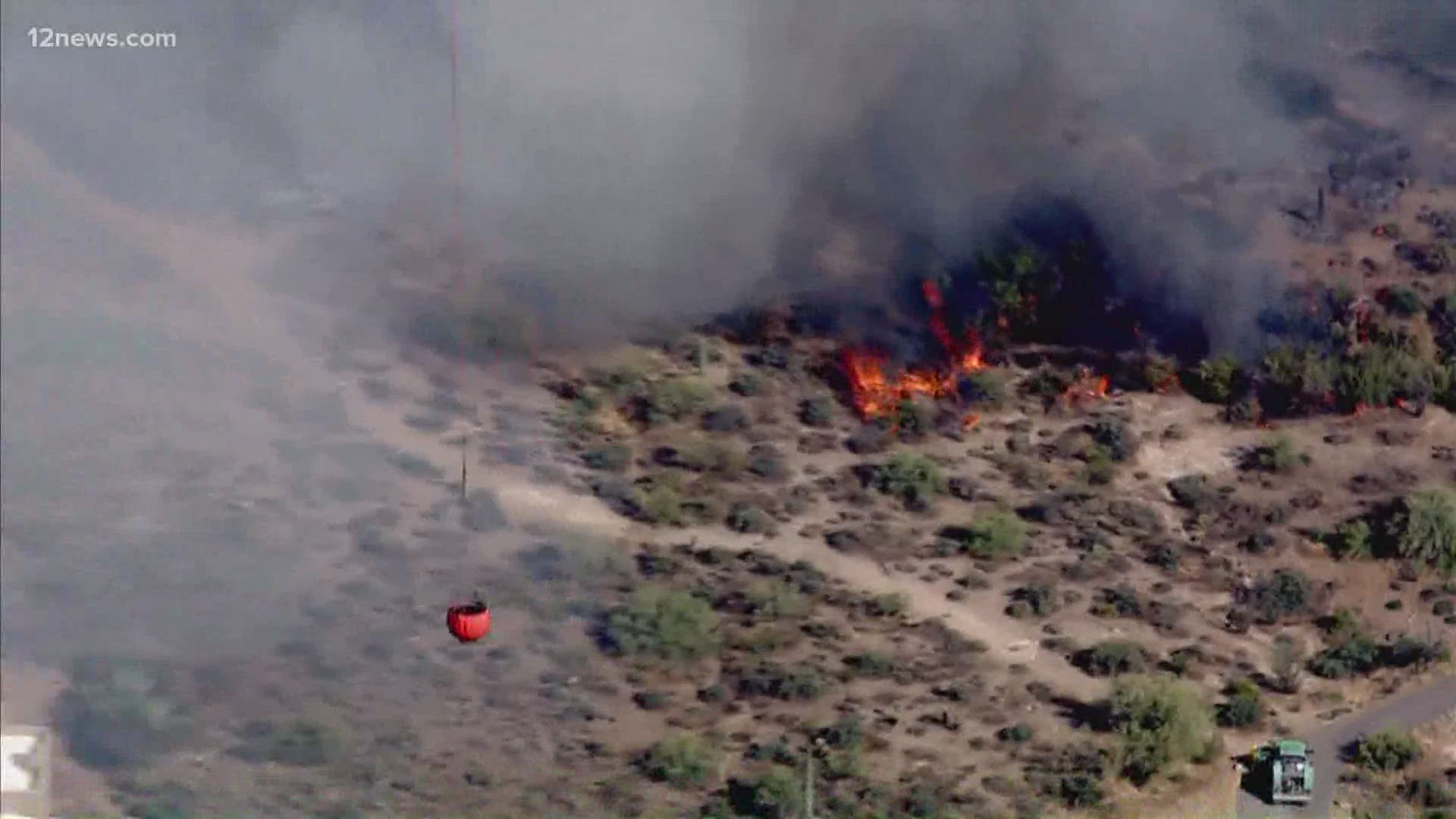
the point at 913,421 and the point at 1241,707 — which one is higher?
the point at 913,421

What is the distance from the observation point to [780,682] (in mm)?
18156

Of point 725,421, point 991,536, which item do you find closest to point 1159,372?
point 991,536

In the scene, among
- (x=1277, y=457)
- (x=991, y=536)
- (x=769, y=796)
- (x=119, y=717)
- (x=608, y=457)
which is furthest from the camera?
(x=1277, y=457)

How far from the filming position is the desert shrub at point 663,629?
1831cm

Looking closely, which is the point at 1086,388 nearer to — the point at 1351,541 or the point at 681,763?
the point at 1351,541

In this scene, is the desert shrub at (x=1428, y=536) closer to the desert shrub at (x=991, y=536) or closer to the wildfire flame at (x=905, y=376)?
the desert shrub at (x=991, y=536)

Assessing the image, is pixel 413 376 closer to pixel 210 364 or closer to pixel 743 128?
pixel 210 364

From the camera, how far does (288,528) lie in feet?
62.2

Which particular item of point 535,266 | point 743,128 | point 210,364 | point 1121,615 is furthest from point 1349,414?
point 210,364

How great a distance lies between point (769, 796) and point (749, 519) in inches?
119

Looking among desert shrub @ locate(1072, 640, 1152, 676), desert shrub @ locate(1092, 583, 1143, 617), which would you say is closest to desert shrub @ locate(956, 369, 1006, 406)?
desert shrub @ locate(1092, 583, 1143, 617)

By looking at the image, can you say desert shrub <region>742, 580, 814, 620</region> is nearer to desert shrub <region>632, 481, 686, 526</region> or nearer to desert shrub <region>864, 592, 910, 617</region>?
desert shrub <region>864, 592, 910, 617</region>

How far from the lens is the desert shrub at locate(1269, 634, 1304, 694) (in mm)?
18391

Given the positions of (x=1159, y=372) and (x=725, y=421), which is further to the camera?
(x=1159, y=372)
